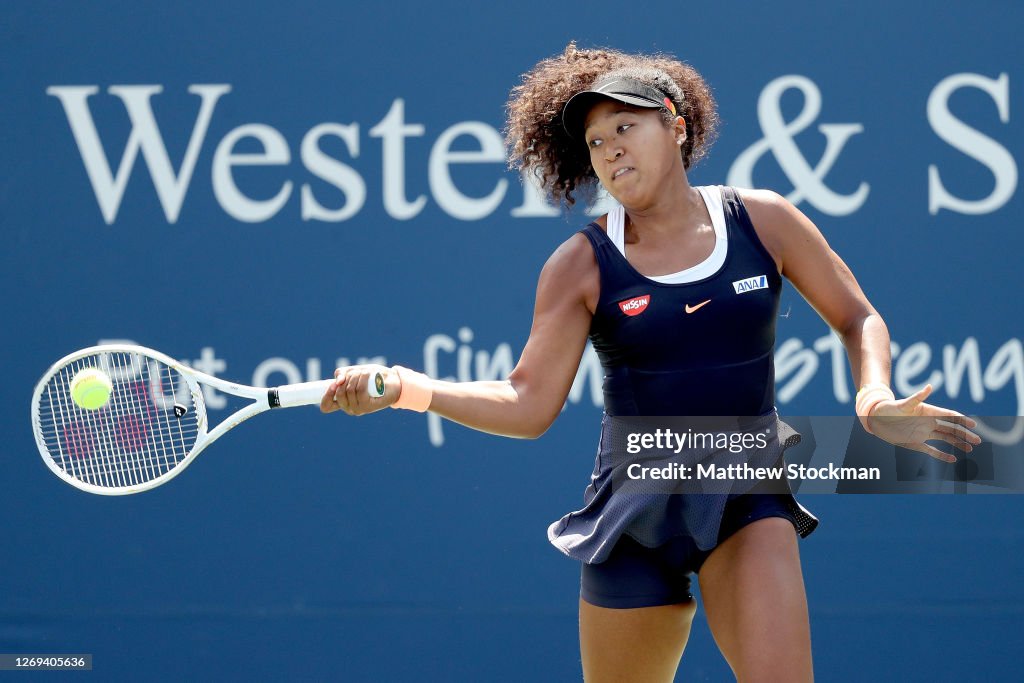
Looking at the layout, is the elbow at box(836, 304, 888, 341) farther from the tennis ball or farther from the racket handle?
the tennis ball

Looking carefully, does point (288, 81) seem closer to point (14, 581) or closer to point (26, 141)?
point (26, 141)

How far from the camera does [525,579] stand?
14.2 ft

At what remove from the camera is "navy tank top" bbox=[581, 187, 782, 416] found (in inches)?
105

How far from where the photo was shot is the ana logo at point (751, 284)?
2.68 metres

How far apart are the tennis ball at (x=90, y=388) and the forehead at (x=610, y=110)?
1.30 metres

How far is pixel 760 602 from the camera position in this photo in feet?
8.25

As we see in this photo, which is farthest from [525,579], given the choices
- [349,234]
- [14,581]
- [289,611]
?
[14,581]

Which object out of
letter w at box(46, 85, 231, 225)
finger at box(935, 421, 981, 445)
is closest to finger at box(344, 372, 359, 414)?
finger at box(935, 421, 981, 445)

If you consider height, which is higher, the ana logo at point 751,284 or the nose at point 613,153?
the nose at point 613,153

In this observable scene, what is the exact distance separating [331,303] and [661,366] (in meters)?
1.91

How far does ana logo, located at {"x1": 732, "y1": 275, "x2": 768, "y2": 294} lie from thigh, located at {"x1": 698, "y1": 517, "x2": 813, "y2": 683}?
48 centimetres

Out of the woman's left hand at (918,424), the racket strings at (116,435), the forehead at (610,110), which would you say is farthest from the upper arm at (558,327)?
the racket strings at (116,435)

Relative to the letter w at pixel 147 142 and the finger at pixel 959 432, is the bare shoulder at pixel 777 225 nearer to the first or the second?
the finger at pixel 959 432

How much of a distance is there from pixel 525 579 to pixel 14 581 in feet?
5.73
